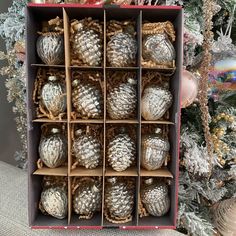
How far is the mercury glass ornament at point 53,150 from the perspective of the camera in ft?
2.37

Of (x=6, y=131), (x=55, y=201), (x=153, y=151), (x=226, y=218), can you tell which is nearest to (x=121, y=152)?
(x=153, y=151)

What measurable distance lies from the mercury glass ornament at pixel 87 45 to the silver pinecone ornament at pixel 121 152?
0.18m

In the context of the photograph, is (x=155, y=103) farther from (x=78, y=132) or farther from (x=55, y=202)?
(x=55, y=202)

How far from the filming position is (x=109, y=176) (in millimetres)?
747

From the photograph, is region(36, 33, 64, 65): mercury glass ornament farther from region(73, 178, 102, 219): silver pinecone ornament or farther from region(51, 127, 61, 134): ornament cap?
region(73, 178, 102, 219): silver pinecone ornament

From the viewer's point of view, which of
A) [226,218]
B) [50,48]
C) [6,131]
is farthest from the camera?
[6,131]

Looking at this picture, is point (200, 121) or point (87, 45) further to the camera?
point (200, 121)

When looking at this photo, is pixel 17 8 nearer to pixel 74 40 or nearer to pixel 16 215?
pixel 74 40

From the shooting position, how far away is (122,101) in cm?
72

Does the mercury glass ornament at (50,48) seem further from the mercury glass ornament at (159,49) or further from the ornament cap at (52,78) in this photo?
the mercury glass ornament at (159,49)

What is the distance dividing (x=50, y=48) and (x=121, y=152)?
28 centimetres

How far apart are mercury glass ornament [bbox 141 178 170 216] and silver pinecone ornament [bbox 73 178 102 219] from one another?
0.34ft

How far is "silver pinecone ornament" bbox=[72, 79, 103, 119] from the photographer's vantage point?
72 cm

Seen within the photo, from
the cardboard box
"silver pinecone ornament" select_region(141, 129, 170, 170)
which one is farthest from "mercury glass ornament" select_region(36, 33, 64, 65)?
"silver pinecone ornament" select_region(141, 129, 170, 170)
